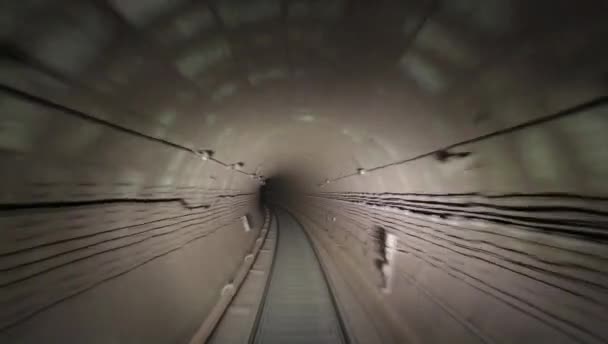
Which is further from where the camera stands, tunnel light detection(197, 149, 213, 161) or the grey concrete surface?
the grey concrete surface

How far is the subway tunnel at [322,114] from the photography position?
1.91 m

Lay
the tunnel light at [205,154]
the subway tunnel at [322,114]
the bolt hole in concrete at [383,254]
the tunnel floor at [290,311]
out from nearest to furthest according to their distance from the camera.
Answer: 1. the subway tunnel at [322,114]
2. the tunnel light at [205,154]
3. the tunnel floor at [290,311]
4. the bolt hole in concrete at [383,254]

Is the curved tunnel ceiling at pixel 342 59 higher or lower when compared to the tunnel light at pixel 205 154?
higher

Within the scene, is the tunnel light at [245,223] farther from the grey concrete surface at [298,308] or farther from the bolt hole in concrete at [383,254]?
the bolt hole in concrete at [383,254]

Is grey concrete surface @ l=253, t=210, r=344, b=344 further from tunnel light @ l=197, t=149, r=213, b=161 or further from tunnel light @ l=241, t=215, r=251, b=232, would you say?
tunnel light @ l=197, t=149, r=213, b=161

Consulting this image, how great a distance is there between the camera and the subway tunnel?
191cm

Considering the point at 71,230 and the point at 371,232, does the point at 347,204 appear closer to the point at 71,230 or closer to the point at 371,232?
the point at 371,232

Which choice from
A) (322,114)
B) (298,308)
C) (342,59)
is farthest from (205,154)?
(298,308)

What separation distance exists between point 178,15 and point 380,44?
178 cm

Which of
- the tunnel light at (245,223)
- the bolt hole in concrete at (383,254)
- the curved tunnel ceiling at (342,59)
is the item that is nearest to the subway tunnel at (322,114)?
the curved tunnel ceiling at (342,59)

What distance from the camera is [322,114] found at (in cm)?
562

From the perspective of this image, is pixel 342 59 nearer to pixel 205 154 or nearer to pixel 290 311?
pixel 205 154

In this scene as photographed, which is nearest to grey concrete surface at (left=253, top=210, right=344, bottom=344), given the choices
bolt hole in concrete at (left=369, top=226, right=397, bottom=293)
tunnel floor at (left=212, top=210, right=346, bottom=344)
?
tunnel floor at (left=212, top=210, right=346, bottom=344)

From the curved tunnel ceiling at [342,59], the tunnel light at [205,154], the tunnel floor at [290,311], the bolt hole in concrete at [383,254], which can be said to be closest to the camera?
the curved tunnel ceiling at [342,59]
